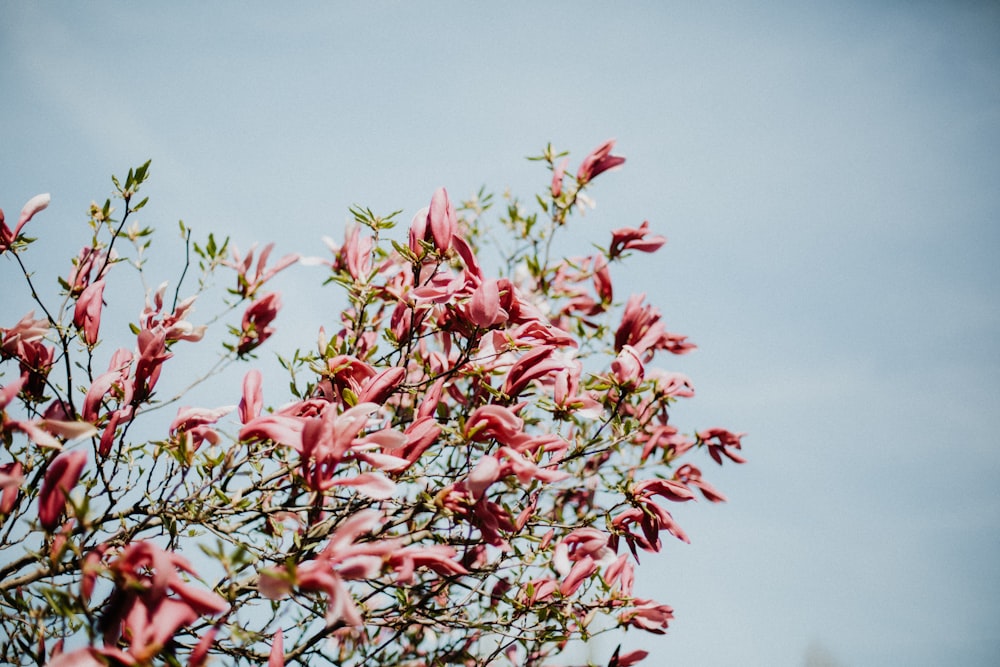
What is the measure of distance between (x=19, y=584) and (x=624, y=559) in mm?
1691

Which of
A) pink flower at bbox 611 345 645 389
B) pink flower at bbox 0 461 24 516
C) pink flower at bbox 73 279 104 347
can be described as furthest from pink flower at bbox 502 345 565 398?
pink flower at bbox 73 279 104 347

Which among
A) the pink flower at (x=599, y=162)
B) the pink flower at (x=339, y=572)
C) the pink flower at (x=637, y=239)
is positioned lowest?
the pink flower at (x=339, y=572)

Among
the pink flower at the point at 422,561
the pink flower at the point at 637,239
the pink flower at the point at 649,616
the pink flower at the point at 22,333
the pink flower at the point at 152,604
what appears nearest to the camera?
the pink flower at the point at 152,604

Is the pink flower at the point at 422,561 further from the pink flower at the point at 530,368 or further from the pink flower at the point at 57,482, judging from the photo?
the pink flower at the point at 57,482

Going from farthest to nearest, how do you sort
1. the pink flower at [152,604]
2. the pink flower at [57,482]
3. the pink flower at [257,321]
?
the pink flower at [257,321], the pink flower at [57,482], the pink flower at [152,604]

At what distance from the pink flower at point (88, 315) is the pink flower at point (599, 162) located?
2.04 metres

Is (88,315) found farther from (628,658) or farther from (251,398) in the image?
(628,658)

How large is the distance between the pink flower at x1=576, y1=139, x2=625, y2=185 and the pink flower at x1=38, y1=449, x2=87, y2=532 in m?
2.27

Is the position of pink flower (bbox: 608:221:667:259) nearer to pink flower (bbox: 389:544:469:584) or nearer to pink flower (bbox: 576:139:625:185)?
pink flower (bbox: 576:139:625:185)

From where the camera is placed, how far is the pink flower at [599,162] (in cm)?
269

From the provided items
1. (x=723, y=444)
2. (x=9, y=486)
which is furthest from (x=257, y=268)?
(x=723, y=444)

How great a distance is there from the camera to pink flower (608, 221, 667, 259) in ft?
8.82

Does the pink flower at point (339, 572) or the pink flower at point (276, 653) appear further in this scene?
the pink flower at point (276, 653)

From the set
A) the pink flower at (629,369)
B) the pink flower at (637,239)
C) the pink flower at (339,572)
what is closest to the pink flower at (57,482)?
the pink flower at (339,572)
